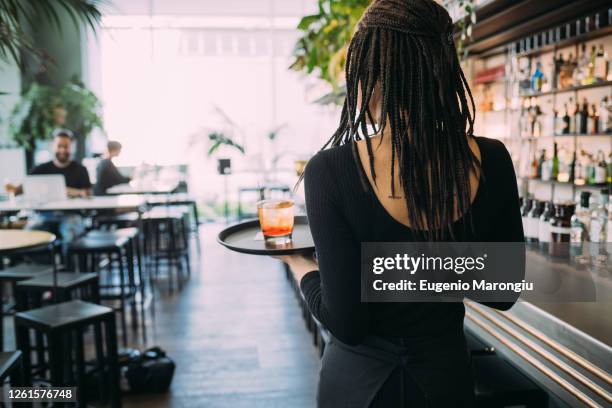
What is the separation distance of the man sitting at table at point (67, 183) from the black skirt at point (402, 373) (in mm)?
3861

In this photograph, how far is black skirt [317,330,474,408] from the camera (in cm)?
101

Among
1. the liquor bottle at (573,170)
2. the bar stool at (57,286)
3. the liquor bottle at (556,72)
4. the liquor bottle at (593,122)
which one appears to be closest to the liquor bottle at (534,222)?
the bar stool at (57,286)

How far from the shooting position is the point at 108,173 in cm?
612

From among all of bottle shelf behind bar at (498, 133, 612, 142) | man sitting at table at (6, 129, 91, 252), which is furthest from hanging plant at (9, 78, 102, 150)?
bottle shelf behind bar at (498, 133, 612, 142)

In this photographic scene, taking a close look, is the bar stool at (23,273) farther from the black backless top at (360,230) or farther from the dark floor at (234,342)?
the black backless top at (360,230)

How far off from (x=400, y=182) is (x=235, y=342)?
309cm

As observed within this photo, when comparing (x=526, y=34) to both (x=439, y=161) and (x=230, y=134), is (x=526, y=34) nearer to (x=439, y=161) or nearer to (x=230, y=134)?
(x=439, y=161)

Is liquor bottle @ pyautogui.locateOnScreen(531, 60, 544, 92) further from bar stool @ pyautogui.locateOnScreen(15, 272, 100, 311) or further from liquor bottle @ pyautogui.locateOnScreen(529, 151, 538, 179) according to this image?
bar stool @ pyautogui.locateOnScreen(15, 272, 100, 311)

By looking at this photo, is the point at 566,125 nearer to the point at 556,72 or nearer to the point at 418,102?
the point at 556,72

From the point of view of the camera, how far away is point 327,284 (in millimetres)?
963

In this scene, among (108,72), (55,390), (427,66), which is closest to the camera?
(427,66)

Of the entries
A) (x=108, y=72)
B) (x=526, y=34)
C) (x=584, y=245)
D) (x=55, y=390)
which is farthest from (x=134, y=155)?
(x=584, y=245)

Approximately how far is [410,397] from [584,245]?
105 cm

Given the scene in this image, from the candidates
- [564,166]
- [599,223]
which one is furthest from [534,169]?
[599,223]
